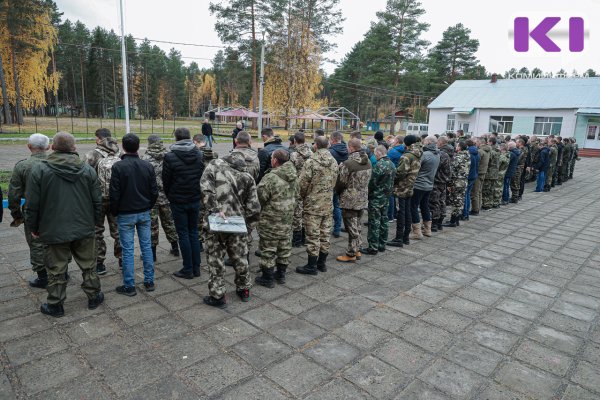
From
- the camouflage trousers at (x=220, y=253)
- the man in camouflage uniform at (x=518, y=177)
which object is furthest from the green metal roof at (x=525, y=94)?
the camouflage trousers at (x=220, y=253)

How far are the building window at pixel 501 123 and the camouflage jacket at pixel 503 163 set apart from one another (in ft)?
89.1

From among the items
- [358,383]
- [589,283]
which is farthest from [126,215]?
[589,283]

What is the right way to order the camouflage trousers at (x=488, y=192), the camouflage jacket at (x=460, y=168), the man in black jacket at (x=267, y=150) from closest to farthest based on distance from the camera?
1. the man in black jacket at (x=267, y=150)
2. the camouflage jacket at (x=460, y=168)
3. the camouflage trousers at (x=488, y=192)

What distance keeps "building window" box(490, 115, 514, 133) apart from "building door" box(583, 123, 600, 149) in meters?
5.57

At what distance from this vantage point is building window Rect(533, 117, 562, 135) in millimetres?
30672

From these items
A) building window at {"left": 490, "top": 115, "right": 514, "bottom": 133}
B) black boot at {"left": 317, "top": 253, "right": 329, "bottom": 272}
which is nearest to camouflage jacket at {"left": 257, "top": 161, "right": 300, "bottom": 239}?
black boot at {"left": 317, "top": 253, "right": 329, "bottom": 272}

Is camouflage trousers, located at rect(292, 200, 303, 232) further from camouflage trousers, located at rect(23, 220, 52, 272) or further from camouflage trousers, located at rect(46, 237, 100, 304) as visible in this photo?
camouflage trousers, located at rect(23, 220, 52, 272)

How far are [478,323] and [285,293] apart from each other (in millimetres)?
2189

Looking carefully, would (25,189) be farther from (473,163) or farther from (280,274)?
(473,163)

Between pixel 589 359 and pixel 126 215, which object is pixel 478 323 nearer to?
pixel 589 359

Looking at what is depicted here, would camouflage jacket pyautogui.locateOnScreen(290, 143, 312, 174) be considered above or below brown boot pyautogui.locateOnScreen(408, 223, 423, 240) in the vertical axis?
above

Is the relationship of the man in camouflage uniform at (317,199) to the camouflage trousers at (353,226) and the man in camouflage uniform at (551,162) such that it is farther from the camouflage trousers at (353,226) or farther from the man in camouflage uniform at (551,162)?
the man in camouflage uniform at (551,162)

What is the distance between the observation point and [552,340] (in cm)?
372

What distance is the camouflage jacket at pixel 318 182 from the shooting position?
497 cm
